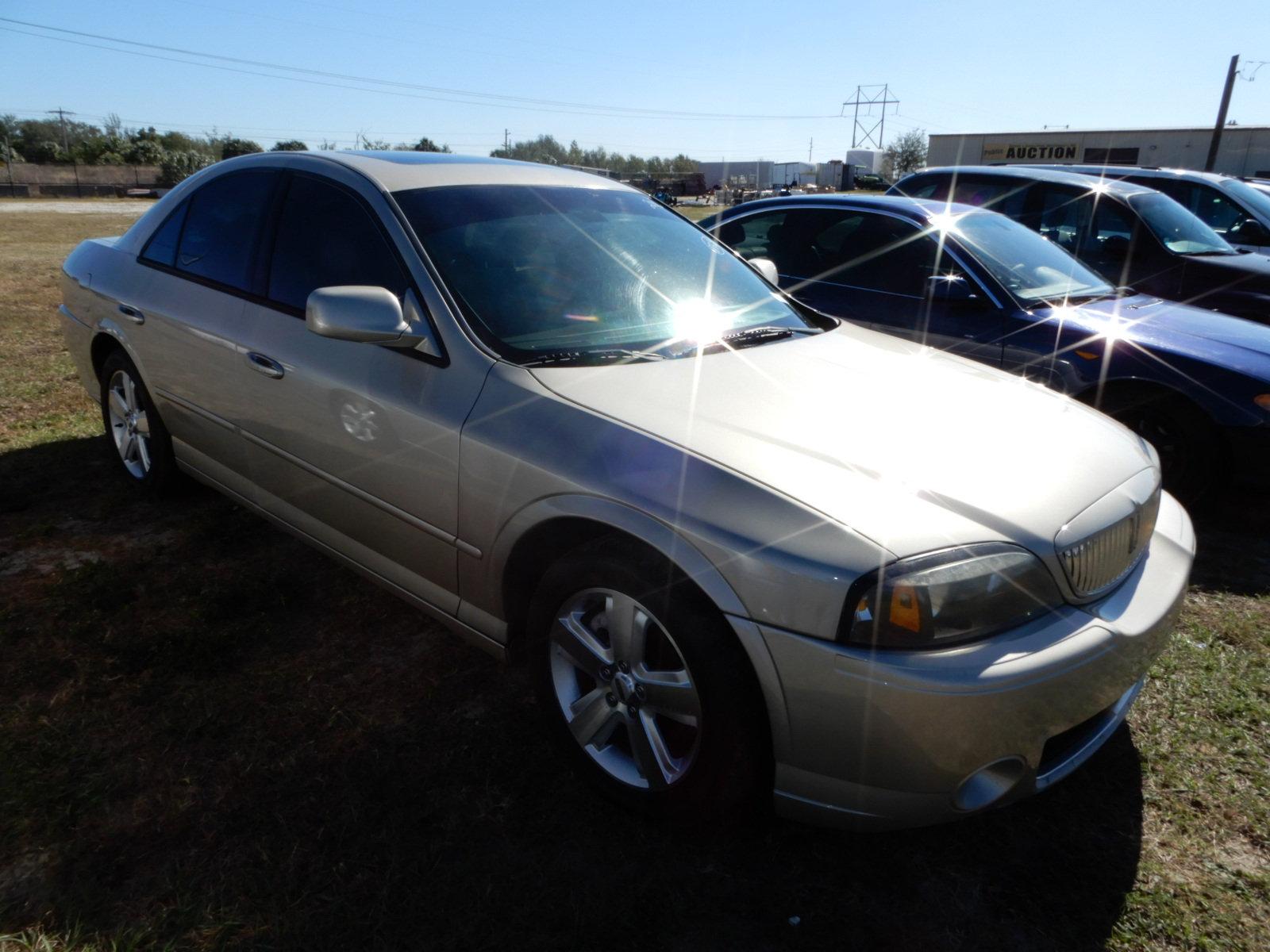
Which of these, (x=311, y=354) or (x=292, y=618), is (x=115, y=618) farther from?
(x=311, y=354)

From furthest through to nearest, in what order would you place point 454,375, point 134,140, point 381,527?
1. point 134,140
2. point 381,527
3. point 454,375

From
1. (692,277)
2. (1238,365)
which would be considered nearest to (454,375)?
(692,277)

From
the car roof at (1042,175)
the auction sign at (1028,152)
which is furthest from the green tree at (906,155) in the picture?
the car roof at (1042,175)

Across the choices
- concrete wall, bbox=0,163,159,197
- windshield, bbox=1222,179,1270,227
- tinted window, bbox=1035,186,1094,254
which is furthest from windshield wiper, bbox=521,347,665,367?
concrete wall, bbox=0,163,159,197

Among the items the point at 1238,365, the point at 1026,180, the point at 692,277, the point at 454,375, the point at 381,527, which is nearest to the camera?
the point at 454,375

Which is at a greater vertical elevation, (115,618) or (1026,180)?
(1026,180)

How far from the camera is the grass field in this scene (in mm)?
2014

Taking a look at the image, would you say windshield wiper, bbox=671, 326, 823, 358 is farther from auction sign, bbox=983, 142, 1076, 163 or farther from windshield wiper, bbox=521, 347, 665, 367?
auction sign, bbox=983, 142, 1076, 163

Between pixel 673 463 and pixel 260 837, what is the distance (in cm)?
142

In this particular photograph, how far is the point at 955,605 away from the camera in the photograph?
1890 mm

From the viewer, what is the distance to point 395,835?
88.6 inches

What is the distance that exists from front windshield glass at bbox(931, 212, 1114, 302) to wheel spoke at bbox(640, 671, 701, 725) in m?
3.58

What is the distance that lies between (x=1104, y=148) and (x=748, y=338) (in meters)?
51.5

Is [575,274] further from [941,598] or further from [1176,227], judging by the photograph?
[1176,227]
